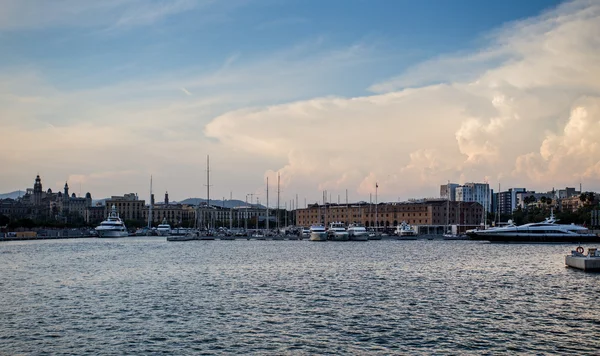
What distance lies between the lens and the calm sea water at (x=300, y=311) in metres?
30.5

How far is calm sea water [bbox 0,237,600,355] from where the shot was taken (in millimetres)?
30453

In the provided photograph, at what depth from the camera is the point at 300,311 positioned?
39625 millimetres

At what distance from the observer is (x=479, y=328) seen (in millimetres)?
34156

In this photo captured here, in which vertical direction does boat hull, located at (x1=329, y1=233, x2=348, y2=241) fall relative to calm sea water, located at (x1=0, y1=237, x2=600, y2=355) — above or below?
below

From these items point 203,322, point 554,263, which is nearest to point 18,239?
point 554,263

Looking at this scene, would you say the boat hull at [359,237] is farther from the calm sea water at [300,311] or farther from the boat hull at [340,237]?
the calm sea water at [300,311]

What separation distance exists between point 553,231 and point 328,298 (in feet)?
386

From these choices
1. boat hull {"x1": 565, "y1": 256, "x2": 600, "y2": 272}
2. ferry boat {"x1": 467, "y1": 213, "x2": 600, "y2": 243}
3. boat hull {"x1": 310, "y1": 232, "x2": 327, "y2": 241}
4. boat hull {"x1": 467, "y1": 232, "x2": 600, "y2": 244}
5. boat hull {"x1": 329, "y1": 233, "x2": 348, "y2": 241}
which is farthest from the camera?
boat hull {"x1": 329, "y1": 233, "x2": 348, "y2": 241}

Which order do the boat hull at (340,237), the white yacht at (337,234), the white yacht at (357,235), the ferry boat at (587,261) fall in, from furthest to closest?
the white yacht at (357,235) → the white yacht at (337,234) → the boat hull at (340,237) → the ferry boat at (587,261)

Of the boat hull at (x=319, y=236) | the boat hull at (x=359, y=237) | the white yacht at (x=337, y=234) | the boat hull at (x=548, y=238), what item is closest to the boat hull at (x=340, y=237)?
the white yacht at (x=337, y=234)

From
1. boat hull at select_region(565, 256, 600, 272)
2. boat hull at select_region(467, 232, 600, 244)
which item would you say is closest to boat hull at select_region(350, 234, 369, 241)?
boat hull at select_region(467, 232, 600, 244)

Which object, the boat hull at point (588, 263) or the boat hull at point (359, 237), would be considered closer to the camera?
the boat hull at point (588, 263)

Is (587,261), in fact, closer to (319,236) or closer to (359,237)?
(319,236)

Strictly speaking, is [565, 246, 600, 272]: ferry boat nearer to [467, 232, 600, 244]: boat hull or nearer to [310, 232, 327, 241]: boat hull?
[467, 232, 600, 244]: boat hull
